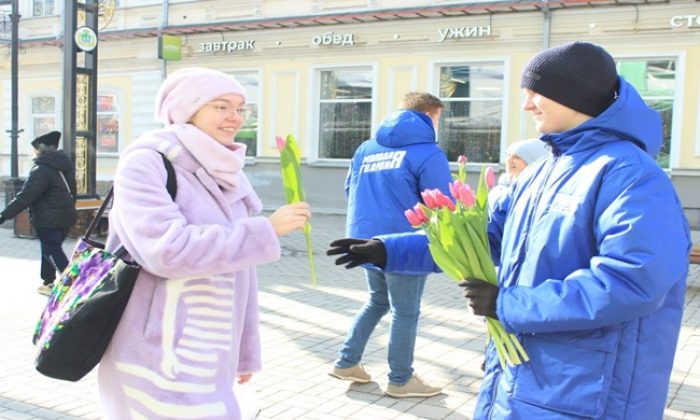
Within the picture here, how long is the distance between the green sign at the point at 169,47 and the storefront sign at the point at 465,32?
7033mm

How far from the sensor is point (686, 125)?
13727 mm

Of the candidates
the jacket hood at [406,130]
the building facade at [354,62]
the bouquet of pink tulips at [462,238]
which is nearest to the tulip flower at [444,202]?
the bouquet of pink tulips at [462,238]

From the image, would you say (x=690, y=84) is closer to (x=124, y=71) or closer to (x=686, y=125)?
(x=686, y=125)

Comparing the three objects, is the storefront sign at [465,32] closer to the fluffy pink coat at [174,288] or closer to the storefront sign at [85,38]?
the storefront sign at [85,38]

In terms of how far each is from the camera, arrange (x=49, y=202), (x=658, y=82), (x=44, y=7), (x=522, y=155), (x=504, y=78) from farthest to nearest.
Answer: (x=44, y=7)
(x=504, y=78)
(x=658, y=82)
(x=49, y=202)
(x=522, y=155)

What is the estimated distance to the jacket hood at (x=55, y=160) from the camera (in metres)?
7.61

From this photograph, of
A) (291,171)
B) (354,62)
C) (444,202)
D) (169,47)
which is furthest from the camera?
(169,47)

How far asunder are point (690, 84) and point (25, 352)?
486 inches

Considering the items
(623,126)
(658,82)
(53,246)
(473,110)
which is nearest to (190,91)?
(623,126)

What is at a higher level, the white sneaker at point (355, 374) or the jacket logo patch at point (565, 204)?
the jacket logo patch at point (565, 204)

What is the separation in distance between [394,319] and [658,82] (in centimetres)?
→ 1156

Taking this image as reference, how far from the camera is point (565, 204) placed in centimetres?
188

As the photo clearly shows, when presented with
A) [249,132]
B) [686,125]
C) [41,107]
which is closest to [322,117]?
[249,132]

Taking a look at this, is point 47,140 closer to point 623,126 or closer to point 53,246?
point 53,246
